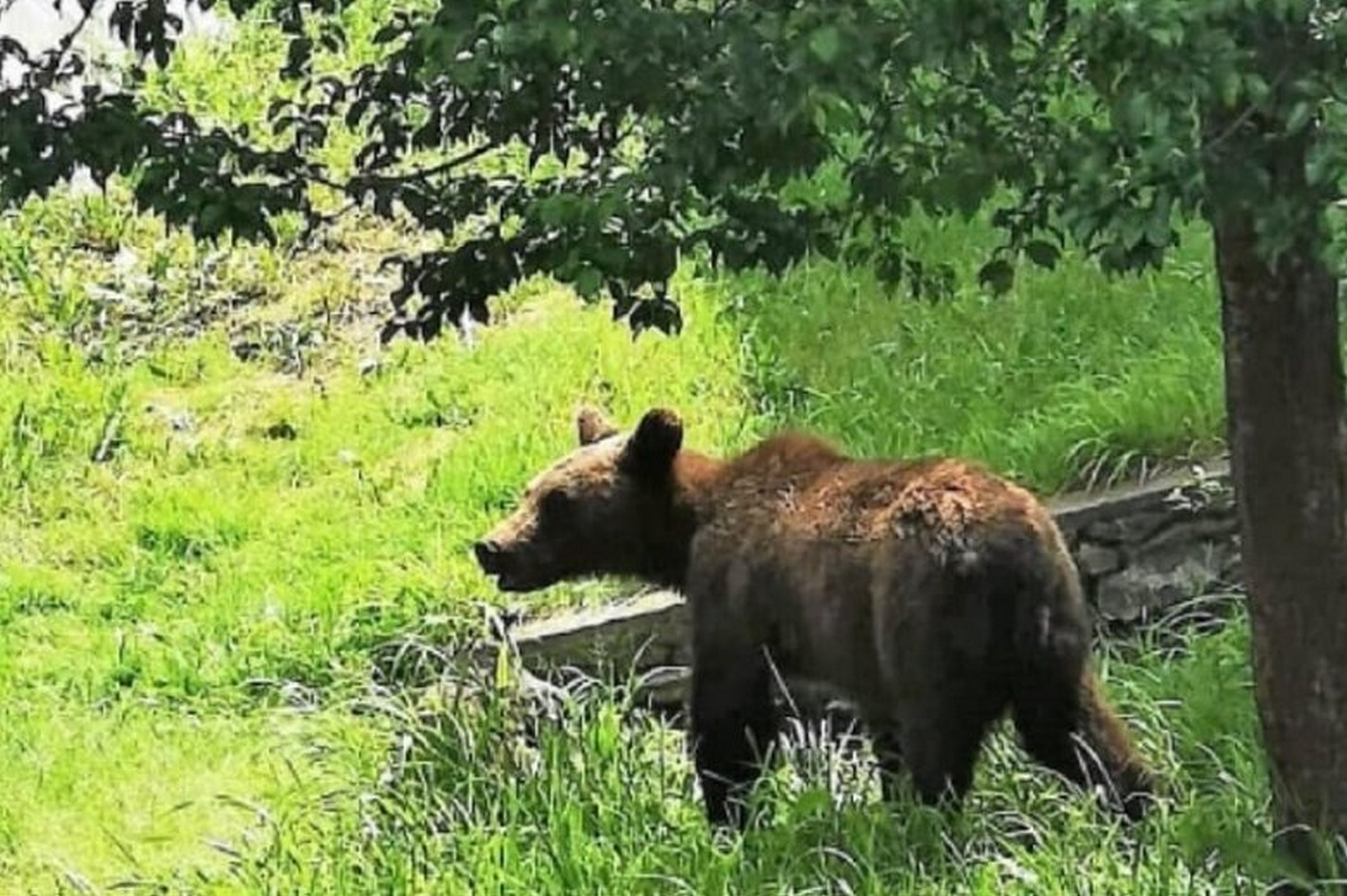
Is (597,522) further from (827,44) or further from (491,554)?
(827,44)

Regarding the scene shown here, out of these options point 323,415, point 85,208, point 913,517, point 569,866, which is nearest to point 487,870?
point 569,866

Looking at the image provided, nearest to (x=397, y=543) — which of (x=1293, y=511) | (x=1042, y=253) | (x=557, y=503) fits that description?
(x=557, y=503)

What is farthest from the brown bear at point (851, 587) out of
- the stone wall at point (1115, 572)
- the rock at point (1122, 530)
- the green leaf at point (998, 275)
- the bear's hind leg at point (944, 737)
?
the rock at point (1122, 530)

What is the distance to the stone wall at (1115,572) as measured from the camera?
8.31 metres

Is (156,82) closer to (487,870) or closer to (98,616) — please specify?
(98,616)

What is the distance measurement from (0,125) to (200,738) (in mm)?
4106

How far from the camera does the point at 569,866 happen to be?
599 cm

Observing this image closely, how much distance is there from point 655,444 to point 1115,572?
2.00 meters

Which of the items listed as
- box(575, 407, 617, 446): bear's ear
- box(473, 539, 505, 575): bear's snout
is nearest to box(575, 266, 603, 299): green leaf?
box(473, 539, 505, 575): bear's snout

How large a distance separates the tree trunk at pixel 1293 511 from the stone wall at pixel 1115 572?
3.11m

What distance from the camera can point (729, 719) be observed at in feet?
21.6

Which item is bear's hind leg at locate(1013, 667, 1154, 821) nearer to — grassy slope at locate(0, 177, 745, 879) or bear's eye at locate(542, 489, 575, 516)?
bear's eye at locate(542, 489, 575, 516)

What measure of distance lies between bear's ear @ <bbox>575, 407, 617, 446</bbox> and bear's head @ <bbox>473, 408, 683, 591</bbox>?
156 millimetres

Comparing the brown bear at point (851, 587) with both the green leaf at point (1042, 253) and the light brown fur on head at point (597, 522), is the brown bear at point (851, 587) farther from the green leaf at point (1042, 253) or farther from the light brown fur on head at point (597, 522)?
the green leaf at point (1042, 253)
